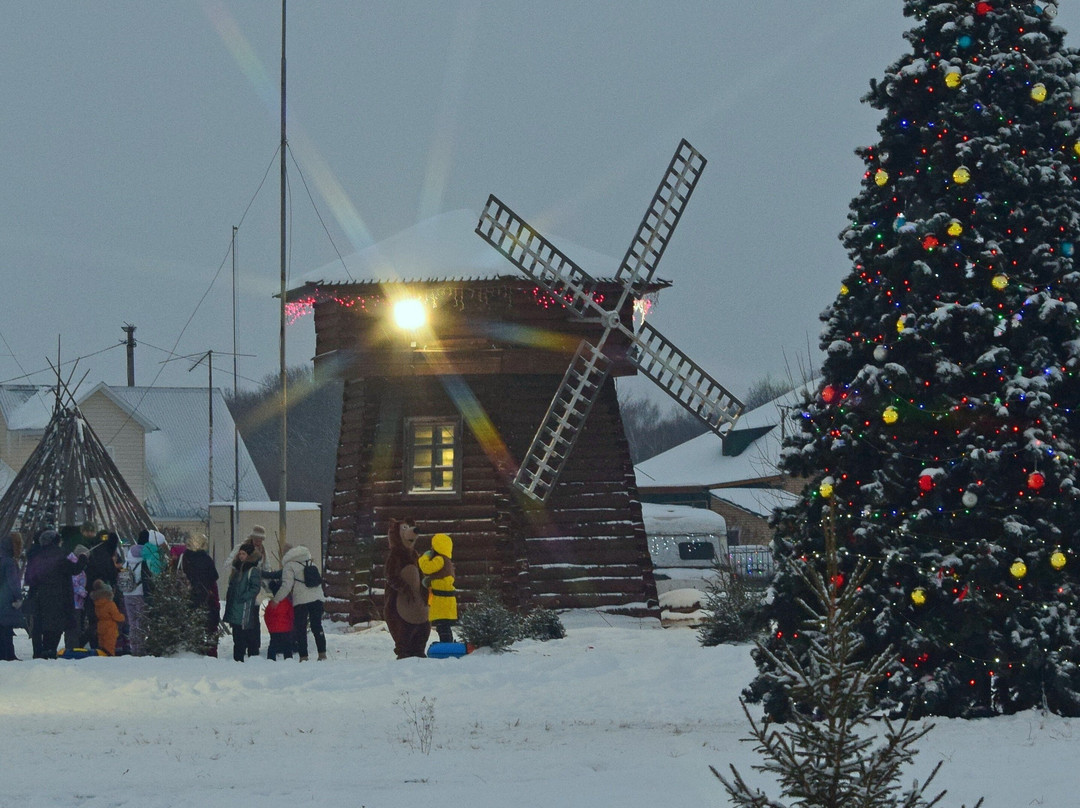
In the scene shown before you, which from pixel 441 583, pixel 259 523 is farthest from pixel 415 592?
pixel 259 523

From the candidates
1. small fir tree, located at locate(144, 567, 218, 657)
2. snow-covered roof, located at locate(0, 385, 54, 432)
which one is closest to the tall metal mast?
small fir tree, located at locate(144, 567, 218, 657)

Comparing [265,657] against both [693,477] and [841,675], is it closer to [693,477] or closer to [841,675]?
[841,675]

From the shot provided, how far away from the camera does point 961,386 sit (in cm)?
1283

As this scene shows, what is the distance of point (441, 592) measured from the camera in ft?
65.8

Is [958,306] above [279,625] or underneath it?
above

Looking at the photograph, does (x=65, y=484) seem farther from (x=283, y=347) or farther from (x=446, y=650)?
(x=446, y=650)

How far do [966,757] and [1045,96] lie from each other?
5.93m

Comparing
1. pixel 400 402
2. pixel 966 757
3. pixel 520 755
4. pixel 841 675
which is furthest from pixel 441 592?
pixel 841 675

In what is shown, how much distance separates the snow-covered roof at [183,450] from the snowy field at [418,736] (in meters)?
38.1

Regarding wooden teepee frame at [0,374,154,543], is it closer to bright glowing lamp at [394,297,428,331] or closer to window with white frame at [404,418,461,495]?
window with white frame at [404,418,461,495]

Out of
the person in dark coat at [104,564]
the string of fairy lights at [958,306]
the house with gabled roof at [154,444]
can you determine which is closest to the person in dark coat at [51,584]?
the person in dark coat at [104,564]

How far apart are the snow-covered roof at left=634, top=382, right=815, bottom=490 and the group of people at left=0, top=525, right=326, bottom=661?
36.9 metres

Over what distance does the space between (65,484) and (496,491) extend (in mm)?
7863

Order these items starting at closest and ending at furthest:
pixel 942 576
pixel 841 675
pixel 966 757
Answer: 1. pixel 841 675
2. pixel 966 757
3. pixel 942 576
